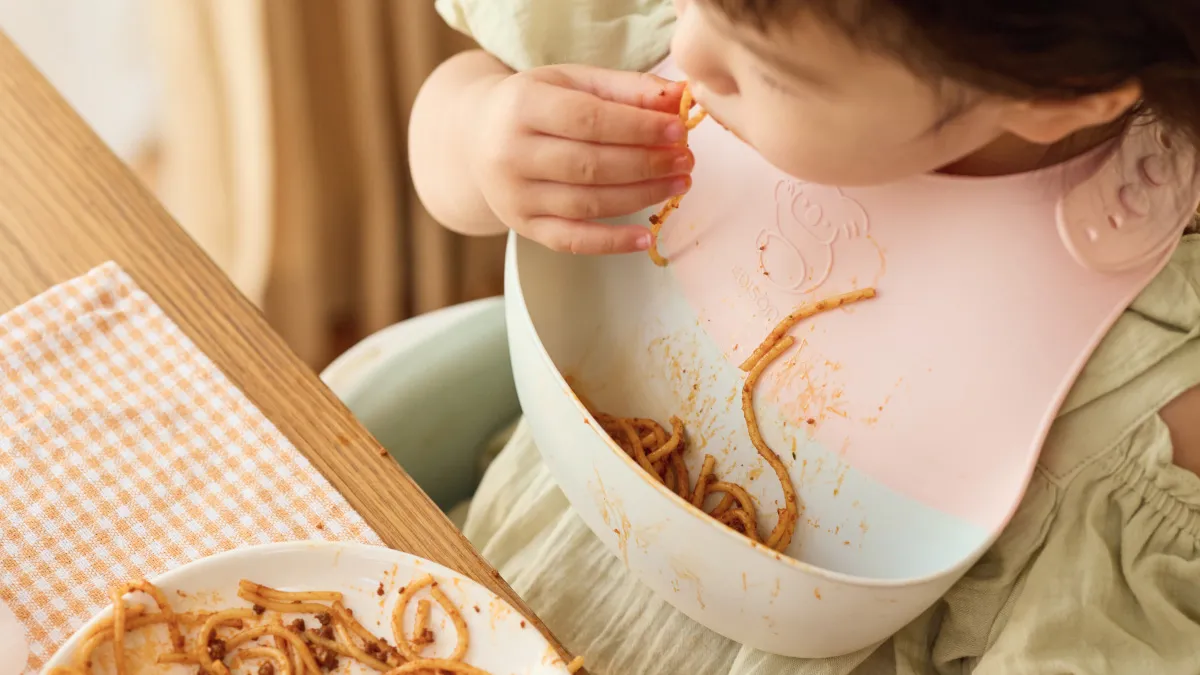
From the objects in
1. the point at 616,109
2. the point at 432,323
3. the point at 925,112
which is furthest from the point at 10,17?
the point at 925,112

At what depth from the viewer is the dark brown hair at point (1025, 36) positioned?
37cm

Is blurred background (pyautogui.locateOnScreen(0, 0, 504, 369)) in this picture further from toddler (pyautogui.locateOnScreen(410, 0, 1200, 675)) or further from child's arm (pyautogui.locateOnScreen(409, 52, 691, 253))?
child's arm (pyautogui.locateOnScreen(409, 52, 691, 253))

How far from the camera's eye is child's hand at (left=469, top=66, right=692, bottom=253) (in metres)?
0.56

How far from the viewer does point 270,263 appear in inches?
49.4

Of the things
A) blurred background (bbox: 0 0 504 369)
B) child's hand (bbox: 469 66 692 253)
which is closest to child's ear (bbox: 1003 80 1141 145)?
child's hand (bbox: 469 66 692 253)

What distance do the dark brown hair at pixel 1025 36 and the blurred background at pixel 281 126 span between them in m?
0.80

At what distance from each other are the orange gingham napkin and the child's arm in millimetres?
195

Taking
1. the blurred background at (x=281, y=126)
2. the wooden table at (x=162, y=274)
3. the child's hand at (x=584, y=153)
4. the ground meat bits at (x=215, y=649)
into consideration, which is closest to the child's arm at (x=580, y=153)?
the child's hand at (x=584, y=153)

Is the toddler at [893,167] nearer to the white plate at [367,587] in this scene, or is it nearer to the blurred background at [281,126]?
the white plate at [367,587]

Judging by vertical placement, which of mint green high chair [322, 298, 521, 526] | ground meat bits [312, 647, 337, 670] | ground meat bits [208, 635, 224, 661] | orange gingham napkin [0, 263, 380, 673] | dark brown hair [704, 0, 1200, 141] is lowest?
mint green high chair [322, 298, 521, 526]

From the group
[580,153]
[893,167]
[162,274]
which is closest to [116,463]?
[162,274]

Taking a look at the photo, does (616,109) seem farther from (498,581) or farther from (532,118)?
(498,581)

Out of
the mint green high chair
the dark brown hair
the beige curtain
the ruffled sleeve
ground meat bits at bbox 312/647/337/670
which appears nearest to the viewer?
the dark brown hair

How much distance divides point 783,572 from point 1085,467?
0.68 feet
